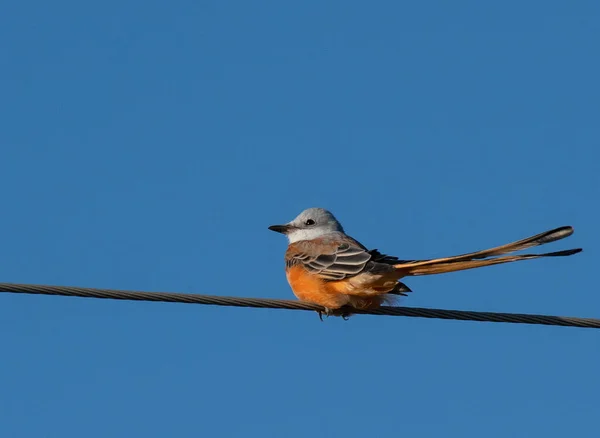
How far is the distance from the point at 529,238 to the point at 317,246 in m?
2.72

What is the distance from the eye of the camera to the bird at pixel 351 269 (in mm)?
5793

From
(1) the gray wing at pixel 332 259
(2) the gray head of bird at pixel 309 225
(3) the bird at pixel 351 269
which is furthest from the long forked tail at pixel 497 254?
(2) the gray head of bird at pixel 309 225

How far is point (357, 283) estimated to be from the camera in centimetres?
709

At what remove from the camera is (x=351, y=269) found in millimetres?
7148

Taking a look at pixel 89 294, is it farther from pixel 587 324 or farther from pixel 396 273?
pixel 587 324

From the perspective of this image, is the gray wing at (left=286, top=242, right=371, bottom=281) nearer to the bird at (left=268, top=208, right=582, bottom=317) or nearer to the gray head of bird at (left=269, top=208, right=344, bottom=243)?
the bird at (left=268, top=208, right=582, bottom=317)

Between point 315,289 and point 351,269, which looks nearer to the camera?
point 351,269

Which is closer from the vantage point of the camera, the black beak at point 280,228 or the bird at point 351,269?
the bird at point 351,269

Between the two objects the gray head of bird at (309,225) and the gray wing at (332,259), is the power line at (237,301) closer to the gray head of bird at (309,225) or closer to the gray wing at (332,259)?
the gray wing at (332,259)

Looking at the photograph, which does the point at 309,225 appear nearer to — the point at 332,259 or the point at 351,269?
the point at 332,259

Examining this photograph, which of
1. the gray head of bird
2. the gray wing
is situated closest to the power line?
the gray wing

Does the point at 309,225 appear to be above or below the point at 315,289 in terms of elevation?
above

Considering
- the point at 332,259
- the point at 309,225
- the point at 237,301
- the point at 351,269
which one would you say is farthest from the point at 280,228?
the point at 237,301

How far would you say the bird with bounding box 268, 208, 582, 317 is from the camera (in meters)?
5.79
